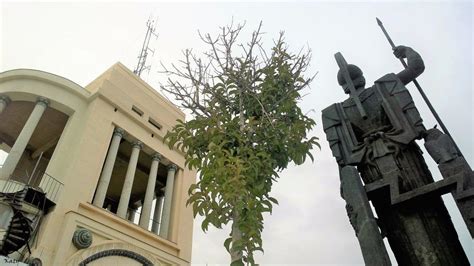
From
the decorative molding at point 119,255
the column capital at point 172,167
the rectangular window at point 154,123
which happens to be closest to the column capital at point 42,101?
the rectangular window at point 154,123

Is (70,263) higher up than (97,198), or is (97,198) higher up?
(97,198)

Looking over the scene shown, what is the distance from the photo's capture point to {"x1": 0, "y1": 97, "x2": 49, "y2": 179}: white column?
1102 centimetres

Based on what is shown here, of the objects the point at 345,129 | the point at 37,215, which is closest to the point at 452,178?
the point at 345,129

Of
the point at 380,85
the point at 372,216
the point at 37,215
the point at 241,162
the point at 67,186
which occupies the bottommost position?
the point at 372,216

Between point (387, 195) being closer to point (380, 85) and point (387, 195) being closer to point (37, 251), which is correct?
point (380, 85)

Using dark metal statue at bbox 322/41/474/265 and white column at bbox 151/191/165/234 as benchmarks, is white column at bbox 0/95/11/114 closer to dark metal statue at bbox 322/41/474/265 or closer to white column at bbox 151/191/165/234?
white column at bbox 151/191/165/234

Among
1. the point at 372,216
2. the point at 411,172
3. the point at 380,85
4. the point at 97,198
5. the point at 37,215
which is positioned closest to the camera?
the point at 372,216

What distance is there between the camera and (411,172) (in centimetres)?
311

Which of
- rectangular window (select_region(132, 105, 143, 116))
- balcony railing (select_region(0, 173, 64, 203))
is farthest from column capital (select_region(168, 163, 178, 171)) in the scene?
balcony railing (select_region(0, 173, 64, 203))

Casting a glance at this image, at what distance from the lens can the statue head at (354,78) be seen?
13.6 feet

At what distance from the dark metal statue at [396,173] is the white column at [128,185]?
11.5m

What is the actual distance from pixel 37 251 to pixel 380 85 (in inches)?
420

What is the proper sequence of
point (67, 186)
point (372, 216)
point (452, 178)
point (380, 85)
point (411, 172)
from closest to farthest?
point (452, 178) < point (372, 216) < point (411, 172) < point (380, 85) < point (67, 186)

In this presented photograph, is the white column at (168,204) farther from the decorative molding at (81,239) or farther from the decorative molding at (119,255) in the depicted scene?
the decorative molding at (81,239)
